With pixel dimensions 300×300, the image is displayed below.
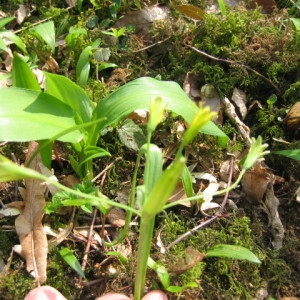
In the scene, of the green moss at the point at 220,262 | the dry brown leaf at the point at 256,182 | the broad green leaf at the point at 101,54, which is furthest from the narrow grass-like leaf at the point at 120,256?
the broad green leaf at the point at 101,54

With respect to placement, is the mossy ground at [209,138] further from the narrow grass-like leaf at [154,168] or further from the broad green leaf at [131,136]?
the narrow grass-like leaf at [154,168]

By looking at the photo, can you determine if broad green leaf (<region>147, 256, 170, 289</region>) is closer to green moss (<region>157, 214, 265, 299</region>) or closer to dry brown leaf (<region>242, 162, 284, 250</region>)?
green moss (<region>157, 214, 265, 299</region>)

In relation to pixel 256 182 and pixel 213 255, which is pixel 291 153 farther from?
pixel 213 255

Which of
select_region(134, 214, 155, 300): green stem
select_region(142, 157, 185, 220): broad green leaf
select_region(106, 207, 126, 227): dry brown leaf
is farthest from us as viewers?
select_region(106, 207, 126, 227): dry brown leaf

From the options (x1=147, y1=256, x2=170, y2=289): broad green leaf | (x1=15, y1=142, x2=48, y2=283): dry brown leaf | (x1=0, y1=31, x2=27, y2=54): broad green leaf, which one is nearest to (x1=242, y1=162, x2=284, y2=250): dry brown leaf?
(x1=147, y1=256, x2=170, y2=289): broad green leaf

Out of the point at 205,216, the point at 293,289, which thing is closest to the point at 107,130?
the point at 205,216

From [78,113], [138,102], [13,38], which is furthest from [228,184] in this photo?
[13,38]
